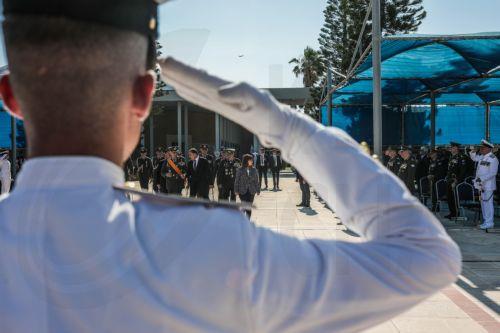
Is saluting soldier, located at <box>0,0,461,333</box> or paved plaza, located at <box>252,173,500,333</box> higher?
saluting soldier, located at <box>0,0,461,333</box>

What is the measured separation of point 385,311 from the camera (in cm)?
93

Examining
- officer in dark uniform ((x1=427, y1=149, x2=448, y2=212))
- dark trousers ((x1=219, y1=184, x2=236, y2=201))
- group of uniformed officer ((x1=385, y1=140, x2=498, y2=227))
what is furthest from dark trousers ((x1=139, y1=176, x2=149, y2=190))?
officer in dark uniform ((x1=427, y1=149, x2=448, y2=212))

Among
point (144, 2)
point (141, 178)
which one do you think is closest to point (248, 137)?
point (141, 178)

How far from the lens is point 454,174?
41.5ft

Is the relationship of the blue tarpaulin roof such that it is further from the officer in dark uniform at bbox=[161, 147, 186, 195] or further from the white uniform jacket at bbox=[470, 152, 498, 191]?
the officer in dark uniform at bbox=[161, 147, 186, 195]

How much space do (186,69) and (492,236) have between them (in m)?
10.5

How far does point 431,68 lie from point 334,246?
12420 mm

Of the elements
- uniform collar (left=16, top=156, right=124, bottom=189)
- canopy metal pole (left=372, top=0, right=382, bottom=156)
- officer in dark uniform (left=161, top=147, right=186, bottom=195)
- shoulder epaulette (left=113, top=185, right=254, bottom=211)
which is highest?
canopy metal pole (left=372, top=0, right=382, bottom=156)

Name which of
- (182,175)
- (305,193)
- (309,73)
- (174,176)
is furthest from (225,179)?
(309,73)

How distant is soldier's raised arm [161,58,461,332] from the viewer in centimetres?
85

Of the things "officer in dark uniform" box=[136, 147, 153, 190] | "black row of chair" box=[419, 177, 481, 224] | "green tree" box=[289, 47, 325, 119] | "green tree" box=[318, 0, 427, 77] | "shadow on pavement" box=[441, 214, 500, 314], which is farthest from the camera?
"green tree" box=[289, 47, 325, 119]

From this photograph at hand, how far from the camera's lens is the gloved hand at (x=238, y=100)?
37.2 inches

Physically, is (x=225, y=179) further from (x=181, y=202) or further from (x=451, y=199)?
(x=181, y=202)

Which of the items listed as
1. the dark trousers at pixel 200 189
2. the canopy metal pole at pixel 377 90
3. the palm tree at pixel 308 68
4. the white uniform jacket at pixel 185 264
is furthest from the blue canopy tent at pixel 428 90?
the palm tree at pixel 308 68
